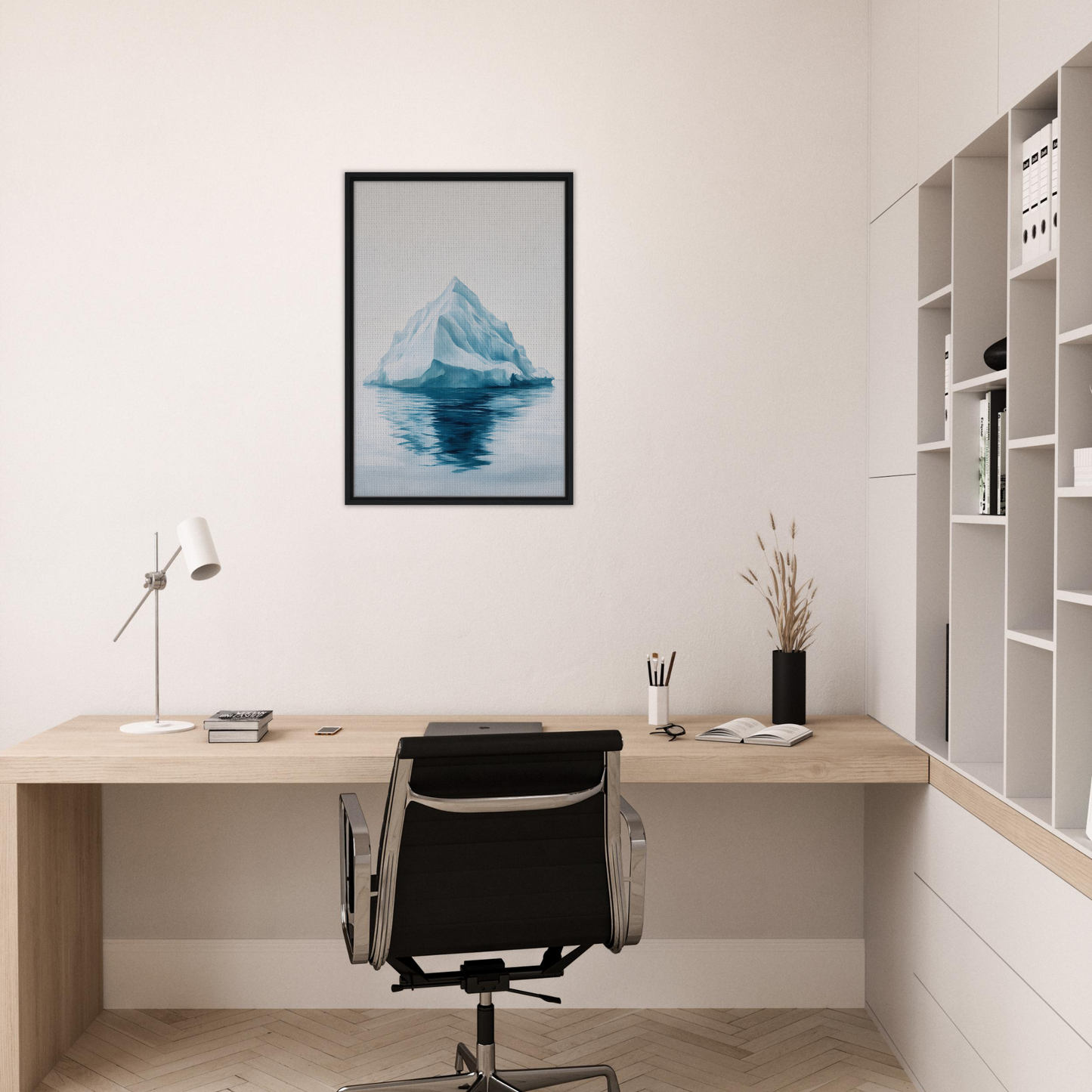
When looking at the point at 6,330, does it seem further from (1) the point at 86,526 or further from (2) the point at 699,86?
(2) the point at 699,86

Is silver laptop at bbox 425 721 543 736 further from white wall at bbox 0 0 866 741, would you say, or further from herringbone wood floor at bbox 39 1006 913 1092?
herringbone wood floor at bbox 39 1006 913 1092

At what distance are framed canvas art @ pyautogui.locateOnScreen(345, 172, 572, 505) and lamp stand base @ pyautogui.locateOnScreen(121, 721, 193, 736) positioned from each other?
769mm

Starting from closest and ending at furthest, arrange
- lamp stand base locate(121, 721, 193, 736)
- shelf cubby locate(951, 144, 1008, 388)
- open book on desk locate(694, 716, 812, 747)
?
shelf cubby locate(951, 144, 1008, 388) < open book on desk locate(694, 716, 812, 747) < lamp stand base locate(121, 721, 193, 736)

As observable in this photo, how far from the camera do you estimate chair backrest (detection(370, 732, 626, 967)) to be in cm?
184

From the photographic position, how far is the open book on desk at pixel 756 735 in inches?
98.3

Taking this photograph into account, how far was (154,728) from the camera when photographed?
2.64 m

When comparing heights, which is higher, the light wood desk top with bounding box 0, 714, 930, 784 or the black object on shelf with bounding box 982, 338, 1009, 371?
the black object on shelf with bounding box 982, 338, 1009, 371

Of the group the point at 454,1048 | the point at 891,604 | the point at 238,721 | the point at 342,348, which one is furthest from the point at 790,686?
the point at 342,348

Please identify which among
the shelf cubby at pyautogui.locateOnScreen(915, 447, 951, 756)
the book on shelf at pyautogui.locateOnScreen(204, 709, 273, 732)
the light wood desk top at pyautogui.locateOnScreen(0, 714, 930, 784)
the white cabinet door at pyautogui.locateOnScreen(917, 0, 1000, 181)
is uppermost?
the white cabinet door at pyautogui.locateOnScreen(917, 0, 1000, 181)

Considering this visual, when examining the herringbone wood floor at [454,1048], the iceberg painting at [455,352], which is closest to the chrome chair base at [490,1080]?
the herringbone wood floor at [454,1048]

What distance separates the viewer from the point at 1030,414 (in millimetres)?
1968

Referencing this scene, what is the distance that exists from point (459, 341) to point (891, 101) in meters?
1.34

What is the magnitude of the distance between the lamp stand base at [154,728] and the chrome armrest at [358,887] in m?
0.85

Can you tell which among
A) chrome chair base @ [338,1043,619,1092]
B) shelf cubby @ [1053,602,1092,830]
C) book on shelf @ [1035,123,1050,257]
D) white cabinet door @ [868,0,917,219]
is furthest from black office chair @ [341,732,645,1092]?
white cabinet door @ [868,0,917,219]
